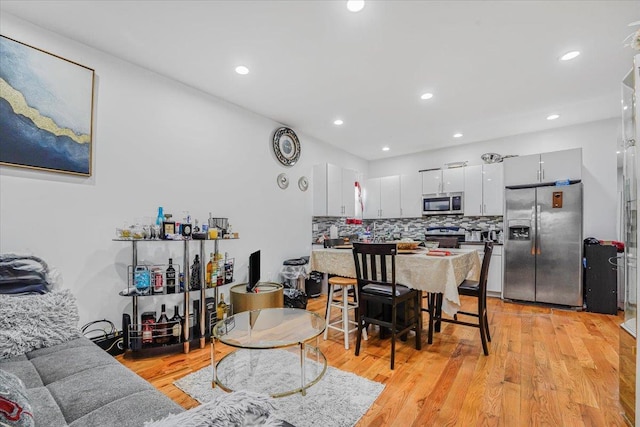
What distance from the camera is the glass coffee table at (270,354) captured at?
5.75 ft

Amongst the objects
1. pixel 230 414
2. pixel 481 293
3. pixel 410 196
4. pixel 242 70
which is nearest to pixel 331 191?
pixel 410 196

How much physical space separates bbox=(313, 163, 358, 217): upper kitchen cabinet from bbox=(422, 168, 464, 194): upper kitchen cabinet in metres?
1.50

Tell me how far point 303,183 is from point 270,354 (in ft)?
9.75

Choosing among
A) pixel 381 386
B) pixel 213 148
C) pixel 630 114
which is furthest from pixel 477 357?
pixel 213 148

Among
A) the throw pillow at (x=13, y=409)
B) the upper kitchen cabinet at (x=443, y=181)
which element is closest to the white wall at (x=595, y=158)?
the upper kitchen cabinet at (x=443, y=181)

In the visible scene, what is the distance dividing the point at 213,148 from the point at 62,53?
1493 mm

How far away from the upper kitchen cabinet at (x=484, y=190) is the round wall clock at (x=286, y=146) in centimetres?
304

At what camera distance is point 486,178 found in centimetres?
486

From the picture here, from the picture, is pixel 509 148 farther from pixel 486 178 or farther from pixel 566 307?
pixel 566 307

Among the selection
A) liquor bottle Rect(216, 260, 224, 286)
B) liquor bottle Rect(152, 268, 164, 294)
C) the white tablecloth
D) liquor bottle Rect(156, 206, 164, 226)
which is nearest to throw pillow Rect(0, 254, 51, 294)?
liquor bottle Rect(152, 268, 164, 294)

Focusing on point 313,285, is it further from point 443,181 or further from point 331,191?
point 443,181

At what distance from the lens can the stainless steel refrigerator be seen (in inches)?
157

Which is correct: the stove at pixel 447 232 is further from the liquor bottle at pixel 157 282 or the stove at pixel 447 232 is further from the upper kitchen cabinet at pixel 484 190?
the liquor bottle at pixel 157 282

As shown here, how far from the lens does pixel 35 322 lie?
1621mm
